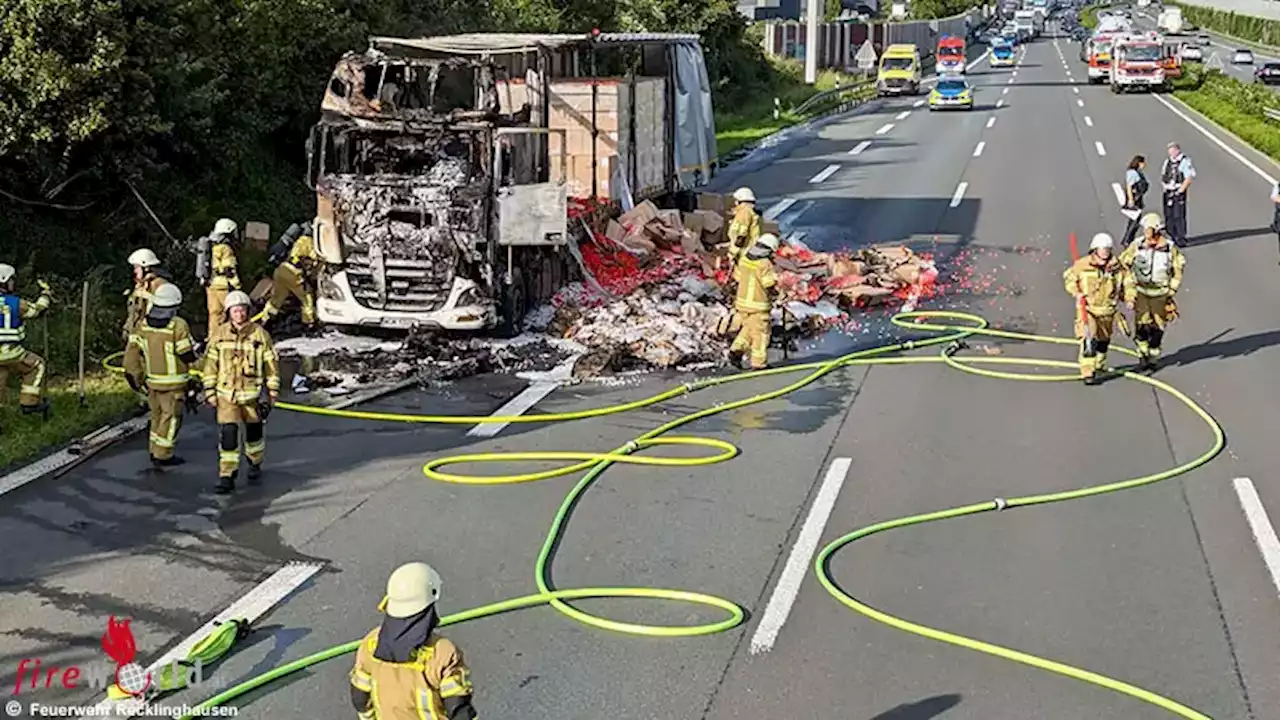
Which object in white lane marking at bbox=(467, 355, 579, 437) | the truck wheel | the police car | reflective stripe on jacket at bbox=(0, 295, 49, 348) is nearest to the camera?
reflective stripe on jacket at bbox=(0, 295, 49, 348)

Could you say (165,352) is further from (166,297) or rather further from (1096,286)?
(1096,286)

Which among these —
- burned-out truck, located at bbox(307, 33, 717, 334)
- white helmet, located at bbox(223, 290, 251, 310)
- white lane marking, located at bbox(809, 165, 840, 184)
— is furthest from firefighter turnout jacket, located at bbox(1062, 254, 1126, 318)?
white lane marking, located at bbox(809, 165, 840, 184)

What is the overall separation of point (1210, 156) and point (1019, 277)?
16.8m

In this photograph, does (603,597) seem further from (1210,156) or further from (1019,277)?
(1210,156)

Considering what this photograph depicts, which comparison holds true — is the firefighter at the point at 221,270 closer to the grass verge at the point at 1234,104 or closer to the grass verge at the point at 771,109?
the grass verge at the point at 771,109

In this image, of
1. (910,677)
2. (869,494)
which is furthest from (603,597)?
(869,494)

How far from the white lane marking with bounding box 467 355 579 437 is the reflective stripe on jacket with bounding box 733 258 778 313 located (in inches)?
77.3

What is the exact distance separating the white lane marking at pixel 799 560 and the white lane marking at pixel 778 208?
1439 cm

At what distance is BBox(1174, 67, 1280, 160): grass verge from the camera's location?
34.0 metres

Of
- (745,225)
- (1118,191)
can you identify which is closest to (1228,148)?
(1118,191)

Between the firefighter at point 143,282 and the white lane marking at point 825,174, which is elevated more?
the firefighter at point 143,282

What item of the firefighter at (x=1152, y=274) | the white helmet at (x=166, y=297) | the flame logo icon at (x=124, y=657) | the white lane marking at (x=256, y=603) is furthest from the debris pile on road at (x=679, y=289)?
the flame logo icon at (x=124, y=657)

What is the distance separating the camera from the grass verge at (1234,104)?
33981 millimetres

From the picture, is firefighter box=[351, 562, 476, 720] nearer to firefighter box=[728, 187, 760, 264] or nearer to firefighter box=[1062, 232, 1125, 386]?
firefighter box=[1062, 232, 1125, 386]
